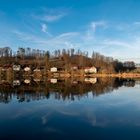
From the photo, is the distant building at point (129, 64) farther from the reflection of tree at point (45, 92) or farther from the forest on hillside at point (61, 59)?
the reflection of tree at point (45, 92)

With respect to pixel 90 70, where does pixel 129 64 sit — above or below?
above

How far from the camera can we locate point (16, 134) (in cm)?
897

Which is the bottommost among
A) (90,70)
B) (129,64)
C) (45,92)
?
(45,92)

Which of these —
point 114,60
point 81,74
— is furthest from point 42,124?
point 114,60

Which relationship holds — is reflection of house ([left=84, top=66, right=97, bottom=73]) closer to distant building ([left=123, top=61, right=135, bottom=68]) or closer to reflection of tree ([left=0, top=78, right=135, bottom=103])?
distant building ([left=123, top=61, right=135, bottom=68])

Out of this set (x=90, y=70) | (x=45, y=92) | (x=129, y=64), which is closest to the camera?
(x=45, y=92)

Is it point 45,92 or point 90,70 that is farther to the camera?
point 90,70

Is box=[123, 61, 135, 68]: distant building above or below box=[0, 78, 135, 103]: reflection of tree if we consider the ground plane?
above

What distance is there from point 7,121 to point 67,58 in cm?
7506

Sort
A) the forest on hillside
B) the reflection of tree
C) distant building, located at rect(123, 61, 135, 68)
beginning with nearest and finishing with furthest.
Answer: the reflection of tree → the forest on hillside → distant building, located at rect(123, 61, 135, 68)

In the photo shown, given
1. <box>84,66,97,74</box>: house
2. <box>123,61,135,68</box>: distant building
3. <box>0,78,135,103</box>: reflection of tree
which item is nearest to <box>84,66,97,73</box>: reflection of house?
<box>84,66,97,74</box>: house

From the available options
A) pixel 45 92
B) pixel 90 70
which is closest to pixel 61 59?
pixel 90 70

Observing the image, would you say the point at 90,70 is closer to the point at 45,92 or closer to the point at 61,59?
the point at 61,59

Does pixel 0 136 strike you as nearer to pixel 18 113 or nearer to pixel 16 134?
pixel 16 134
